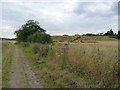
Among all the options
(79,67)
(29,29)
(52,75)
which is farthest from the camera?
(29,29)

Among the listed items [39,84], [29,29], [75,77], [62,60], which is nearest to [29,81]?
[39,84]

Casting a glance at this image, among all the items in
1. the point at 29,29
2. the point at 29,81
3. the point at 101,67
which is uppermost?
the point at 29,29

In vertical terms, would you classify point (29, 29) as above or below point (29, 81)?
above

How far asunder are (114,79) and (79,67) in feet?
10.5

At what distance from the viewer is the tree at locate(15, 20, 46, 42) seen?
71062 mm

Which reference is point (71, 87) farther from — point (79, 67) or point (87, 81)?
point (79, 67)

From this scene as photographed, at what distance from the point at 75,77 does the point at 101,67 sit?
1.35m

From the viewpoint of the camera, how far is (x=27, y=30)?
71.6 m

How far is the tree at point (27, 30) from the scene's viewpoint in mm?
71062

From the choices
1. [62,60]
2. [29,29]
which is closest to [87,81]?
[62,60]

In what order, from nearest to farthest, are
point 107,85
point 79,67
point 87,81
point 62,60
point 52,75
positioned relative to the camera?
1. point 107,85
2. point 87,81
3. point 52,75
4. point 79,67
5. point 62,60

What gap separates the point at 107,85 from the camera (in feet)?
25.2

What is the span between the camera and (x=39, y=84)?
896 centimetres

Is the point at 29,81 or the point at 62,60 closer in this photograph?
the point at 29,81
